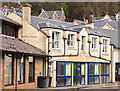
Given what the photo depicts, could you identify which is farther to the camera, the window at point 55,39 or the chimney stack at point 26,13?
the window at point 55,39

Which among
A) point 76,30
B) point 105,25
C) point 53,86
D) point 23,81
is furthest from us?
point 105,25

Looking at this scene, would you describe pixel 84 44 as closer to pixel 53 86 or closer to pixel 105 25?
pixel 53 86

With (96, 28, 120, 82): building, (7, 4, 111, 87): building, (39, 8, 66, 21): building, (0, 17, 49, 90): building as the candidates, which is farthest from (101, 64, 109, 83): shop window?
(39, 8, 66, 21): building

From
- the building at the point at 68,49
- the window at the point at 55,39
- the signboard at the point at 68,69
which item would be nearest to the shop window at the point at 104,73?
the building at the point at 68,49

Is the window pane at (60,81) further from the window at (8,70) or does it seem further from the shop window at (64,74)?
the window at (8,70)

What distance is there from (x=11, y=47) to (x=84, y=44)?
10712 mm

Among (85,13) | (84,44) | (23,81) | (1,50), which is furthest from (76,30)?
(85,13)

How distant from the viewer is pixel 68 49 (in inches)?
1099

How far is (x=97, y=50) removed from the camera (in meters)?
31.4

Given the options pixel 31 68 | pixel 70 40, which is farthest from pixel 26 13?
pixel 31 68

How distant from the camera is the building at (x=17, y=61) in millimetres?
20391

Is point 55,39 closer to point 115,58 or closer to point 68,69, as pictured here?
point 68,69

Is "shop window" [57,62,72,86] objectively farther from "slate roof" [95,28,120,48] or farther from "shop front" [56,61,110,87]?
"slate roof" [95,28,120,48]

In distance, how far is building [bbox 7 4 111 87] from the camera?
1033 inches
